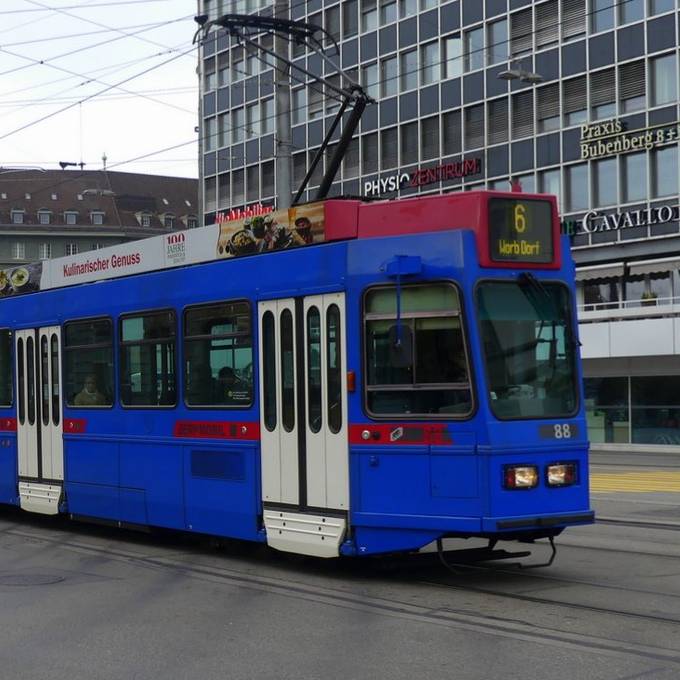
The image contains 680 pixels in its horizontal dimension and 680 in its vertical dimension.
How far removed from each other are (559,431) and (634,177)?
104 ft

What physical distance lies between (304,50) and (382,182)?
617cm

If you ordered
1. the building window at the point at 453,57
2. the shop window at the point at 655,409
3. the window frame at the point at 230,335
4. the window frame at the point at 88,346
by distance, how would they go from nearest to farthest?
the window frame at the point at 230,335 < the window frame at the point at 88,346 < the shop window at the point at 655,409 < the building window at the point at 453,57

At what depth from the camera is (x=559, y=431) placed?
32.5 feet

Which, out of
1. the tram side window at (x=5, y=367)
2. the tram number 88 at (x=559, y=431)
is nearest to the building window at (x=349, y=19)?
the tram side window at (x=5, y=367)

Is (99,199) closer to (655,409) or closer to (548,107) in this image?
(548,107)

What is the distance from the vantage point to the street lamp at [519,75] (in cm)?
3717

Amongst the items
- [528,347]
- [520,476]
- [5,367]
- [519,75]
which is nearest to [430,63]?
[519,75]

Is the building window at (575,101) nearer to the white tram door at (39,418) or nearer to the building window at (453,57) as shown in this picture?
the building window at (453,57)

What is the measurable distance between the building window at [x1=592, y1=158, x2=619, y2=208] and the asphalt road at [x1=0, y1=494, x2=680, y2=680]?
96.1ft

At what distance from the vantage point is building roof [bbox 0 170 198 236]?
111 meters

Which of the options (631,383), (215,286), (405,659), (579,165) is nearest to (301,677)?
(405,659)

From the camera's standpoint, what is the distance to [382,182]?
155ft

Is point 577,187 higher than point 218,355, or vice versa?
point 577,187

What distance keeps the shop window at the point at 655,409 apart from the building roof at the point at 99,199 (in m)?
75.1
